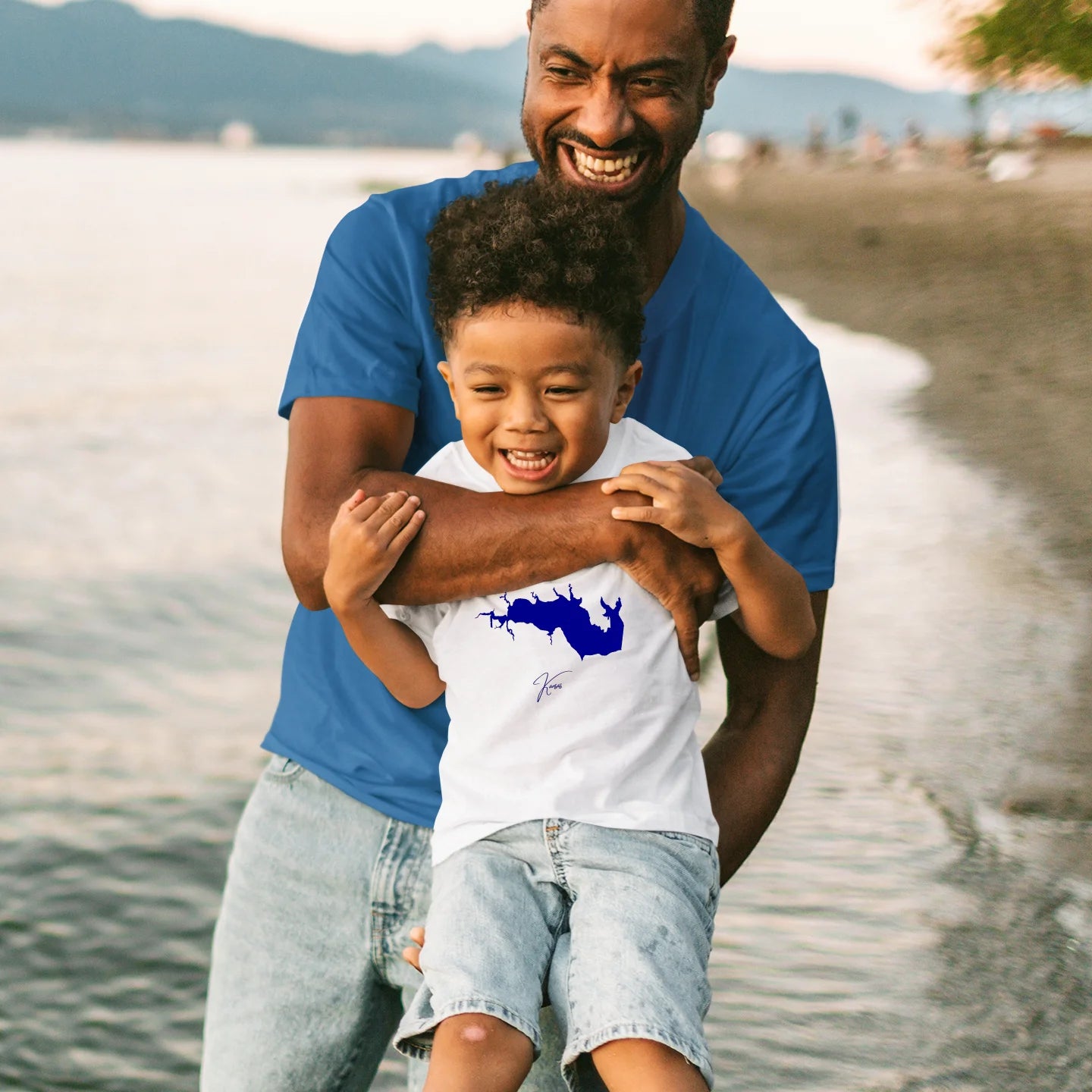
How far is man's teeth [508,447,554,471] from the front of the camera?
209 centimetres

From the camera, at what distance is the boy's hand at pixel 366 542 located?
2023 millimetres

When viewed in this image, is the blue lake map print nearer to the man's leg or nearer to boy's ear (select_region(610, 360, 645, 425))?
boy's ear (select_region(610, 360, 645, 425))

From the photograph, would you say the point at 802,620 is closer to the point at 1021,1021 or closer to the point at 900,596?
the point at 1021,1021

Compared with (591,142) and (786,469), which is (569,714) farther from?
(591,142)

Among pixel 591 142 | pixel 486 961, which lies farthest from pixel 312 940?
pixel 591 142

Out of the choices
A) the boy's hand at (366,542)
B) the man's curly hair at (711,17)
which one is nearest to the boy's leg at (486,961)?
the boy's hand at (366,542)

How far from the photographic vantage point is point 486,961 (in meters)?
1.85

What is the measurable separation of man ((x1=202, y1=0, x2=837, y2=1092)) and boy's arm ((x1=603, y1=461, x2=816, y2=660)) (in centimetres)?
21

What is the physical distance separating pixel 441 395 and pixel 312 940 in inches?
32.6

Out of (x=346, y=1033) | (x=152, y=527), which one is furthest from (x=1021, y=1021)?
(x=152, y=527)

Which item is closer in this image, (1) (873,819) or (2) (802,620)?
(2) (802,620)

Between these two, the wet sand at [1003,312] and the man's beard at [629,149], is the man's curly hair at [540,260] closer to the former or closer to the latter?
the man's beard at [629,149]

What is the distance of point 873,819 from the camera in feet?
18.3

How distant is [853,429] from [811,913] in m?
7.87
